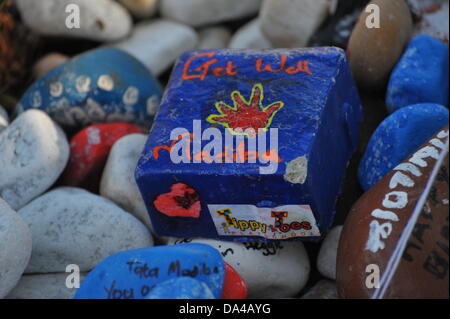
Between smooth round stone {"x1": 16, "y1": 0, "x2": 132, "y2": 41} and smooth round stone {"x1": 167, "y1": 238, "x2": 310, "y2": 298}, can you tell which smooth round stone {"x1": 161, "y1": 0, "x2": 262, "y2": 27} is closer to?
smooth round stone {"x1": 16, "y1": 0, "x2": 132, "y2": 41}

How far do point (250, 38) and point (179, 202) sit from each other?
790mm

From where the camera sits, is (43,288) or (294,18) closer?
(43,288)

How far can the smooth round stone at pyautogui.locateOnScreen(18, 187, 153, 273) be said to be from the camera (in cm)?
135

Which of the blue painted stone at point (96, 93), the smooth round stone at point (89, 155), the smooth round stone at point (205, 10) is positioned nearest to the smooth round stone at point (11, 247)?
the smooth round stone at point (89, 155)

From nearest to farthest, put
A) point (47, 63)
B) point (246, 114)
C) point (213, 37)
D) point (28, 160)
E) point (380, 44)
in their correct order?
1. point (246, 114)
2. point (28, 160)
3. point (380, 44)
4. point (47, 63)
5. point (213, 37)

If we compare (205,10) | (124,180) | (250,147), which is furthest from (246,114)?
(205,10)

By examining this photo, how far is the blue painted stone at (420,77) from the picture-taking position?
1.48 metres

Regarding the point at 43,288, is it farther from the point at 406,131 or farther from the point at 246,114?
the point at 406,131

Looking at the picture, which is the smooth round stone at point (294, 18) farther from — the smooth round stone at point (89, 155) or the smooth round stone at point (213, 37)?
the smooth round stone at point (89, 155)

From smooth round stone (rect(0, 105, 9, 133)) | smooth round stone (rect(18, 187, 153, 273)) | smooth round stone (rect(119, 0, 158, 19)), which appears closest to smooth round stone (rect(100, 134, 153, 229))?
smooth round stone (rect(18, 187, 153, 273))

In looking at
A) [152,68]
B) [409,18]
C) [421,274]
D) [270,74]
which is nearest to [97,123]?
[152,68]

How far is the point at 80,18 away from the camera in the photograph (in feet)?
5.83

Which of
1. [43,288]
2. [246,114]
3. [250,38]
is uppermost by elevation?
[246,114]

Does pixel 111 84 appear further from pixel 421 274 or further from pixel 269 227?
pixel 421 274
